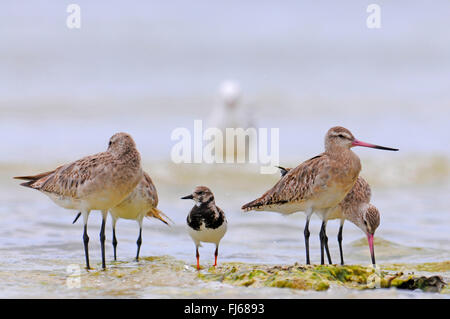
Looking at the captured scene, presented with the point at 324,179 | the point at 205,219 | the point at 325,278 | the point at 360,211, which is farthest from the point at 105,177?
the point at 360,211

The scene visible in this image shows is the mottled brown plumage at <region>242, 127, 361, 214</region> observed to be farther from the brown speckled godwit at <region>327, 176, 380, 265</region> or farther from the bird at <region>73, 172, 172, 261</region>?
the bird at <region>73, 172, 172, 261</region>

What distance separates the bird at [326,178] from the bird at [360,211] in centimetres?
25

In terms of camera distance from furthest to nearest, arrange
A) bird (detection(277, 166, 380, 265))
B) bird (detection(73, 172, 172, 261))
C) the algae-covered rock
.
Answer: bird (detection(73, 172, 172, 261)) → bird (detection(277, 166, 380, 265)) → the algae-covered rock

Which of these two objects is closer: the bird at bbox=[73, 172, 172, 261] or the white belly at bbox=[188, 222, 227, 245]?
the white belly at bbox=[188, 222, 227, 245]

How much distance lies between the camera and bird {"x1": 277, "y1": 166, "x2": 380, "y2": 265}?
322 inches

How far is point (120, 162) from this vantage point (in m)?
7.59

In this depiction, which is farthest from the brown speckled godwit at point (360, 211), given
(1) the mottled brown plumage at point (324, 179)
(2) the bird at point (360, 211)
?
(1) the mottled brown plumage at point (324, 179)

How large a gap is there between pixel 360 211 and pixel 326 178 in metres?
0.72

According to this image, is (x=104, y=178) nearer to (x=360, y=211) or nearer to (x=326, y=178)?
(x=326, y=178)

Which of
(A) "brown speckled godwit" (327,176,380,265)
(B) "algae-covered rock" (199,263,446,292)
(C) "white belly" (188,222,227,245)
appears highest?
(A) "brown speckled godwit" (327,176,380,265)

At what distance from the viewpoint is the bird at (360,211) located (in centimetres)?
818

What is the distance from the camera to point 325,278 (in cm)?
673

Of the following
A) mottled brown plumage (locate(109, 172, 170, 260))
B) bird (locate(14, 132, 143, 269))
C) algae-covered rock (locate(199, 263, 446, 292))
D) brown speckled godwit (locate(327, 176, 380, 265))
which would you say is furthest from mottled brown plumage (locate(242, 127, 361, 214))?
bird (locate(14, 132, 143, 269))
